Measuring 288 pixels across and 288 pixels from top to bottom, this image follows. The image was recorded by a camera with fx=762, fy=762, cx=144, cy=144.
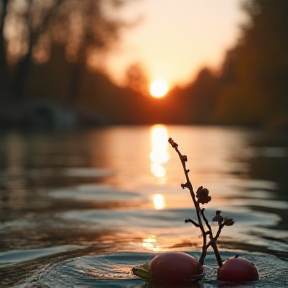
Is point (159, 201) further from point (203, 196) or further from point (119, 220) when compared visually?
point (203, 196)

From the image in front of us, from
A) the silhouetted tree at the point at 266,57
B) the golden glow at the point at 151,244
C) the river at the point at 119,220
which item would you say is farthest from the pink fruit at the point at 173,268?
the silhouetted tree at the point at 266,57

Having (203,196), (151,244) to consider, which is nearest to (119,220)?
(151,244)

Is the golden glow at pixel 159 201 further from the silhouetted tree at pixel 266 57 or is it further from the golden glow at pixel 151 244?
the silhouetted tree at pixel 266 57

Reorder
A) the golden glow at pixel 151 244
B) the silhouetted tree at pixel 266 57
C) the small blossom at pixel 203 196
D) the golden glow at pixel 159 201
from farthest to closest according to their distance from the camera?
the silhouetted tree at pixel 266 57, the golden glow at pixel 159 201, the golden glow at pixel 151 244, the small blossom at pixel 203 196

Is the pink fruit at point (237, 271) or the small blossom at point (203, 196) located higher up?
the small blossom at point (203, 196)

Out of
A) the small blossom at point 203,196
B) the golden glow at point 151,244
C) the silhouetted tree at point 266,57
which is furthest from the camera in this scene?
the silhouetted tree at point 266,57

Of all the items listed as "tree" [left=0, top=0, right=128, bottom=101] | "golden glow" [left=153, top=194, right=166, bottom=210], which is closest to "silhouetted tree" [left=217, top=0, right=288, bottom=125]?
"tree" [left=0, top=0, right=128, bottom=101]

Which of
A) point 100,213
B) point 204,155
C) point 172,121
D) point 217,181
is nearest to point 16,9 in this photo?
point 172,121
